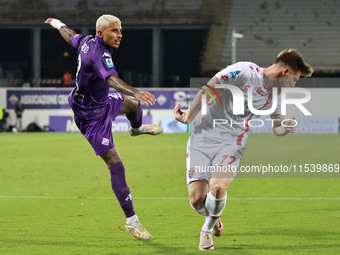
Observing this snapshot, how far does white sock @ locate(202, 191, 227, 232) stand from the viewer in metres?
6.43

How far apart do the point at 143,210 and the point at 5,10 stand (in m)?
32.0

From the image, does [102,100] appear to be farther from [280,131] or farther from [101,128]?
[280,131]

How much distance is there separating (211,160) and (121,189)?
1.22 metres

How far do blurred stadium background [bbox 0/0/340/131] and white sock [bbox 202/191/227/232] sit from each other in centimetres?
2915

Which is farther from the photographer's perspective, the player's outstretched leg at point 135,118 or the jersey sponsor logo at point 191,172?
the player's outstretched leg at point 135,118

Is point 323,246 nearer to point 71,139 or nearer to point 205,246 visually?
point 205,246

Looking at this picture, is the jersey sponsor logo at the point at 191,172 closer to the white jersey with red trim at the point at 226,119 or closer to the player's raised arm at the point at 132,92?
the white jersey with red trim at the point at 226,119

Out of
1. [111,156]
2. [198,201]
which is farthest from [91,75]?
[198,201]

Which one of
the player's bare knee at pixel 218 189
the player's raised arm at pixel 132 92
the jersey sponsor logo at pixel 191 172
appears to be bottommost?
the player's bare knee at pixel 218 189

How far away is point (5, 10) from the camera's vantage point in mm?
39062

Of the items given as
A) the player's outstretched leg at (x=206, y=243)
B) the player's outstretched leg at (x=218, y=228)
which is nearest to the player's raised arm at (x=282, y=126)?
the player's outstretched leg at (x=218, y=228)

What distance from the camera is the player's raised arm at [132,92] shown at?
6031mm

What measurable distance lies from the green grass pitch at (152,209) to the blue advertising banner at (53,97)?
11953 mm

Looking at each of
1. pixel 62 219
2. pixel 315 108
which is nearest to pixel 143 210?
pixel 62 219
